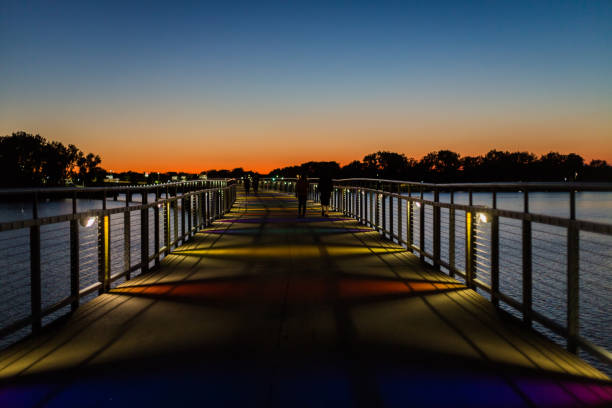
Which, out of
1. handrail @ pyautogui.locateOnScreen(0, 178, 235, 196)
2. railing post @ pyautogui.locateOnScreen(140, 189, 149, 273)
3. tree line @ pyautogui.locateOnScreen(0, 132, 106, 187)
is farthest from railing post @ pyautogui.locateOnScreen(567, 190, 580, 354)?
tree line @ pyautogui.locateOnScreen(0, 132, 106, 187)

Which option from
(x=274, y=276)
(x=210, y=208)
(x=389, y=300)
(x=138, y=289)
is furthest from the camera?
(x=210, y=208)

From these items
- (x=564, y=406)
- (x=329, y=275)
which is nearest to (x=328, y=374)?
(x=564, y=406)

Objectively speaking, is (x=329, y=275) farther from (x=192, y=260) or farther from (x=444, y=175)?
(x=444, y=175)

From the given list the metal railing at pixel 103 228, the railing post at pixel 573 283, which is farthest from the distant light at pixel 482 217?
the metal railing at pixel 103 228

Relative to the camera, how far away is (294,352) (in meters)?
3.47

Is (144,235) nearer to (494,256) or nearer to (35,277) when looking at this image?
(35,277)

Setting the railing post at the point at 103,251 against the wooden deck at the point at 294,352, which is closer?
the wooden deck at the point at 294,352

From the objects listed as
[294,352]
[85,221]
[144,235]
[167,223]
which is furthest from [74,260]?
[167,223]

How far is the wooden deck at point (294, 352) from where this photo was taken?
109 inches

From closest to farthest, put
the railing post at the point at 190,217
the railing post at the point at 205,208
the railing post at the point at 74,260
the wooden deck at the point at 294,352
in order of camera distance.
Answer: the wooden deck at the point at 294,352 → the railing post at the point at 74,260 → the railing post at the point at 190,217 → the railing post at the point at 205,208

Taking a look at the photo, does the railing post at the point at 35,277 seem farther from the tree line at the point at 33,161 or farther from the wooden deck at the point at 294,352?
the tree line at the point at 33,161

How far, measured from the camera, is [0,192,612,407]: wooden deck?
9.11 ft

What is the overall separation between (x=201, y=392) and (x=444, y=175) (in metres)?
138

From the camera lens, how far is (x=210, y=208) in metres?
14.6
